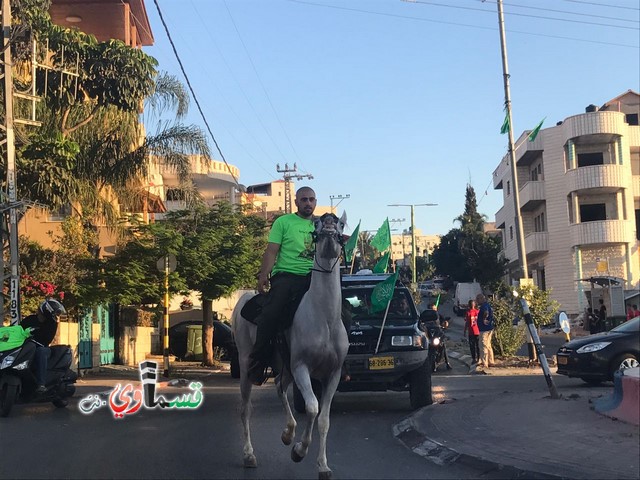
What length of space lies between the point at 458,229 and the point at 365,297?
229 feet

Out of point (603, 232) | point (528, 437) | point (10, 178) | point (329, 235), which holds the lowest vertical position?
point (528, 437)

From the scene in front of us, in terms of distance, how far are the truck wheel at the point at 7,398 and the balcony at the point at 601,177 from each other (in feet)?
130

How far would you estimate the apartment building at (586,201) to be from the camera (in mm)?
43969

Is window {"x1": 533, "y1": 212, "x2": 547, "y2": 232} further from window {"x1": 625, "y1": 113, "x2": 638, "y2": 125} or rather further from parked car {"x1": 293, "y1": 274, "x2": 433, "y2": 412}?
parked car {"x1": 293, "y1": 274, "x2": 433, "y2": 412}

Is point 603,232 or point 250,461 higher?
point 603,232

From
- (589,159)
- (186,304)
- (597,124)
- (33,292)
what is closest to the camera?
(33,292)

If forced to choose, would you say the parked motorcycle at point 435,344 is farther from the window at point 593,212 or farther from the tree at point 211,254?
the window at point 593,212

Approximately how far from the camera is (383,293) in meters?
11.5

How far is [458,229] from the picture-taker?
80.3 meters

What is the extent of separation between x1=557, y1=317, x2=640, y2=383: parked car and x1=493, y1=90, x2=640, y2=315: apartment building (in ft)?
100

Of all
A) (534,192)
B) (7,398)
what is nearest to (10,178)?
(7,398)

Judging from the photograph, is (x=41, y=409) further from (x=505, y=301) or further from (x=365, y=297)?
(x=505, y=301)

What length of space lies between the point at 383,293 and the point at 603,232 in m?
36.3

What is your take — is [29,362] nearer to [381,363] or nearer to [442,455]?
[381,363]
